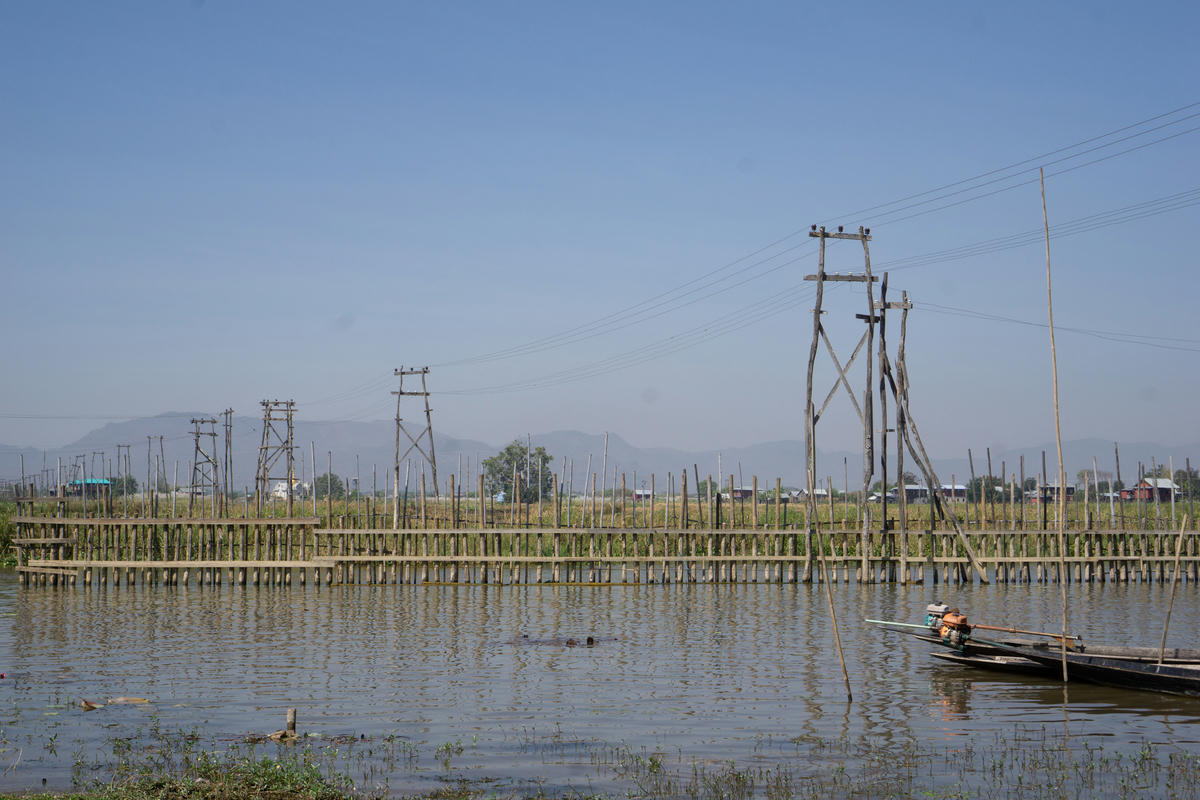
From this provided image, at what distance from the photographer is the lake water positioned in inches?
593

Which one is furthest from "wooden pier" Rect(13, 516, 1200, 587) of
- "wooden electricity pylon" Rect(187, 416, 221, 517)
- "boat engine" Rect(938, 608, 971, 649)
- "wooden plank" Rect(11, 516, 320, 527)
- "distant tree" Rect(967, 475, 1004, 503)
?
"boat engine" Rect(938, 608, 971, 649)

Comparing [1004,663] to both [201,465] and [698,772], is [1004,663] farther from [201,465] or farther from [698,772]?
[201,465]

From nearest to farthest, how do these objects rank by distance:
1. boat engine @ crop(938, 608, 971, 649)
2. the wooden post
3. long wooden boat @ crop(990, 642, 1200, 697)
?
long wooden boat @ crop(990, 642, 1200, 697) < boat engine @ crop(938, 608, 971, 649) < the wooden post

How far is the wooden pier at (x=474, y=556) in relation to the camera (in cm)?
3759

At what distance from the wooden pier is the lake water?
4554 mm

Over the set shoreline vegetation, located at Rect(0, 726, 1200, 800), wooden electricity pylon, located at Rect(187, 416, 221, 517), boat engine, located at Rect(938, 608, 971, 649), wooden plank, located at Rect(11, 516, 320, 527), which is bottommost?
shoreline vegetation, located at Rect(0, 726, 1200, 800)

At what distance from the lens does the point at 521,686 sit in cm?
1967

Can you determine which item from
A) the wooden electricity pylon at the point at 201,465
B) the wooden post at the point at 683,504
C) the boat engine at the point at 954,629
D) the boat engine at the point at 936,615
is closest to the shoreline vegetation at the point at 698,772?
the boat engine at the point at 954,629

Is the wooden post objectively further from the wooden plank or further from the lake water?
the wooden plank

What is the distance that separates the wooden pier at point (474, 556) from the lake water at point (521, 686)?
4.55 m

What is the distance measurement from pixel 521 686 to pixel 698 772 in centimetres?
642

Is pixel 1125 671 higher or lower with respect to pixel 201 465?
lower

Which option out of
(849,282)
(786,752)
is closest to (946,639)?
(786,752)

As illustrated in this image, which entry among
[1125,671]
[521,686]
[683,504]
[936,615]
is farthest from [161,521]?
[1125,671]
